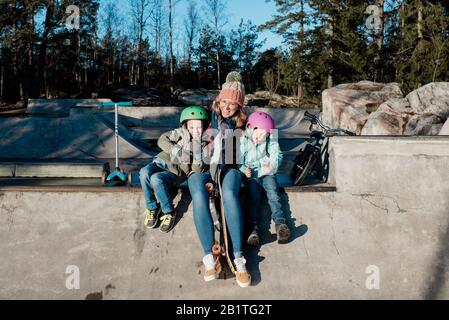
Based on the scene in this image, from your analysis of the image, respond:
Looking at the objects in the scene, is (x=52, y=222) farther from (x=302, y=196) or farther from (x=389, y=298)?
(x=389, y=298)

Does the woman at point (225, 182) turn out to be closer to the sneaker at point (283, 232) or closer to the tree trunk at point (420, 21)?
the sneaker at point (283, 232)

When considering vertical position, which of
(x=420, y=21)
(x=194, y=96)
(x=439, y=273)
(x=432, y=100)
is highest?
(x=420, y=21)

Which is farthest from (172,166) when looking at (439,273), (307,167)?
(439,273)

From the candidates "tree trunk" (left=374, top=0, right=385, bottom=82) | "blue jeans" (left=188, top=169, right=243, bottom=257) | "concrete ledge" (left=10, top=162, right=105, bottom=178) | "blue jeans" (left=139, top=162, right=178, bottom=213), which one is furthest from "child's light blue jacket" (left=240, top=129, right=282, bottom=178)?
"tree trunk" (left=374, top=0, right=385, bottom=82)

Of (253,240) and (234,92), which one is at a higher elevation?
(234,92)

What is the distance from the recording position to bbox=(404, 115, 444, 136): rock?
10.6 metres

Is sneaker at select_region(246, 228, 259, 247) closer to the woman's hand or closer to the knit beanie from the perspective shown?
the woman's hand

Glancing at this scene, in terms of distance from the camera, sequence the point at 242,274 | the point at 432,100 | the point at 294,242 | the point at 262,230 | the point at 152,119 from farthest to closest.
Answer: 1. the point at 152,119
2. the point at 432,100
3. the point at 262,230
4. the point at 294,242
5. the point at 242,274

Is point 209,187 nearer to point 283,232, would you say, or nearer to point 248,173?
point 248,173

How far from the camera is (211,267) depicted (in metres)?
2.89

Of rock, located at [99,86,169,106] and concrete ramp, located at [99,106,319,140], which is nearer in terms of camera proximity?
concrete ramp, located at [99,106,319,140]

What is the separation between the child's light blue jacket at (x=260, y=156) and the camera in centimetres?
360

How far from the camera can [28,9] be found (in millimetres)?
23781

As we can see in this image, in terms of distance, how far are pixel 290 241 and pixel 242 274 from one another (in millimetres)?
616
